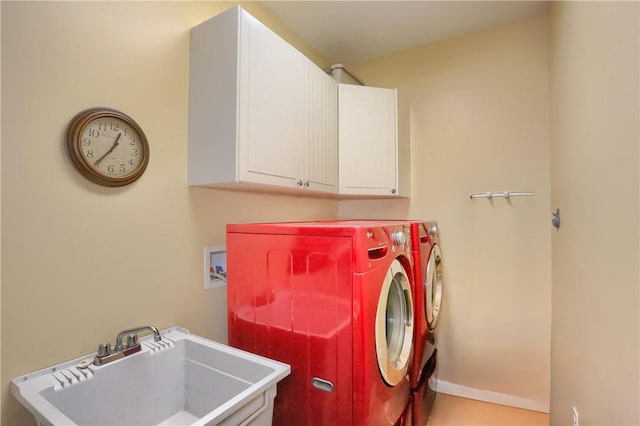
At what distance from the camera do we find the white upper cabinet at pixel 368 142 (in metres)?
2.22

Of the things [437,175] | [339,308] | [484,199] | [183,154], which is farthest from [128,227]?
[484,199]

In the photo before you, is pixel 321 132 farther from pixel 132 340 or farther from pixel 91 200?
pixel 132 340

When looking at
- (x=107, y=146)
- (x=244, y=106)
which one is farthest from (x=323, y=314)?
(x=107, y=146)

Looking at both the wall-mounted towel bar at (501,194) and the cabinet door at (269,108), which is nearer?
the cabinet door at (269,108)

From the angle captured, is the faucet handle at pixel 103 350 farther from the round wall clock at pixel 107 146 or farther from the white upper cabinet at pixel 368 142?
the white upper cabinet at pixel 368 142

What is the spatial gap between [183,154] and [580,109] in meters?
1.75

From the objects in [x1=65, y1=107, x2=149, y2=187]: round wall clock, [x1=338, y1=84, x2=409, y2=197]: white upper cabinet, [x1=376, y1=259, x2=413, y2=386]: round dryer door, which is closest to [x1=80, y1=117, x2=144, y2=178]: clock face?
[x1=65, y1=107, x2=149, y2=187]: round wall clock

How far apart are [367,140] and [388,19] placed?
0.83 meters

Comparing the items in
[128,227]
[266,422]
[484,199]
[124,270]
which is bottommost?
[266,422]

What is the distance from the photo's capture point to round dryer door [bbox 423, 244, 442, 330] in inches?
74.6

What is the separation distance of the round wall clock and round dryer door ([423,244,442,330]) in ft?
5.29

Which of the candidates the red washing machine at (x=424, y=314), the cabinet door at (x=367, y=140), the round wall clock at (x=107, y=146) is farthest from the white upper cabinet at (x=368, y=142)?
the round wall clock at (x=107, y=146)

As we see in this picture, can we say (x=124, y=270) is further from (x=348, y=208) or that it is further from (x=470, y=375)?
(x=470, y=375)

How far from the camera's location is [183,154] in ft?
4.99
